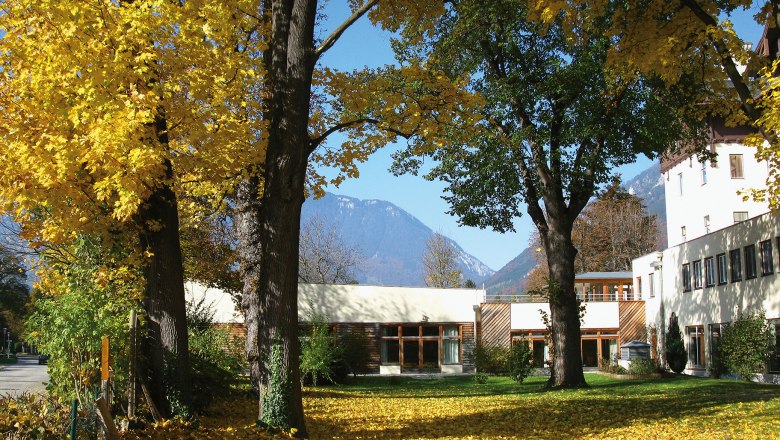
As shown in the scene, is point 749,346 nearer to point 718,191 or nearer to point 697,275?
point 697,275

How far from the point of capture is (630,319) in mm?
40656

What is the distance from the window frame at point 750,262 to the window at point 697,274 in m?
4.69

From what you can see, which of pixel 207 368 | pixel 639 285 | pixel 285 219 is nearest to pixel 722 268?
pixel 639 285

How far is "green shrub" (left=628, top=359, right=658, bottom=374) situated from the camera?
2917cm

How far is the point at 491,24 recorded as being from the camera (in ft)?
66.8

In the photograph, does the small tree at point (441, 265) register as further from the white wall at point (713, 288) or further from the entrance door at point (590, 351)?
the white wall at point (713, 288)

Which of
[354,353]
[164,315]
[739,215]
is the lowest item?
[354,353]

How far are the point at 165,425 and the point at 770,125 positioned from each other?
10.0 metres

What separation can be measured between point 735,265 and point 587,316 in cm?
1398

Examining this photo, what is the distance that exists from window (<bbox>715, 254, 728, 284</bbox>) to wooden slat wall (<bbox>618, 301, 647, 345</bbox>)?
38.2 feet

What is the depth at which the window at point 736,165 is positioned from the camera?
36.6 meters

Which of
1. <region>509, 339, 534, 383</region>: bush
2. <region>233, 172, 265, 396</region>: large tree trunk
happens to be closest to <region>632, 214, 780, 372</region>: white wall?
<region>509, 339, 534, 383</region>: bush

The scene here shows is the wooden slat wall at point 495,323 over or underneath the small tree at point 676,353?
over

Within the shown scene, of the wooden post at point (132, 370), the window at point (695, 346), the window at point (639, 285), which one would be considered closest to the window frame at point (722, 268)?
the window at point (695, 346)
